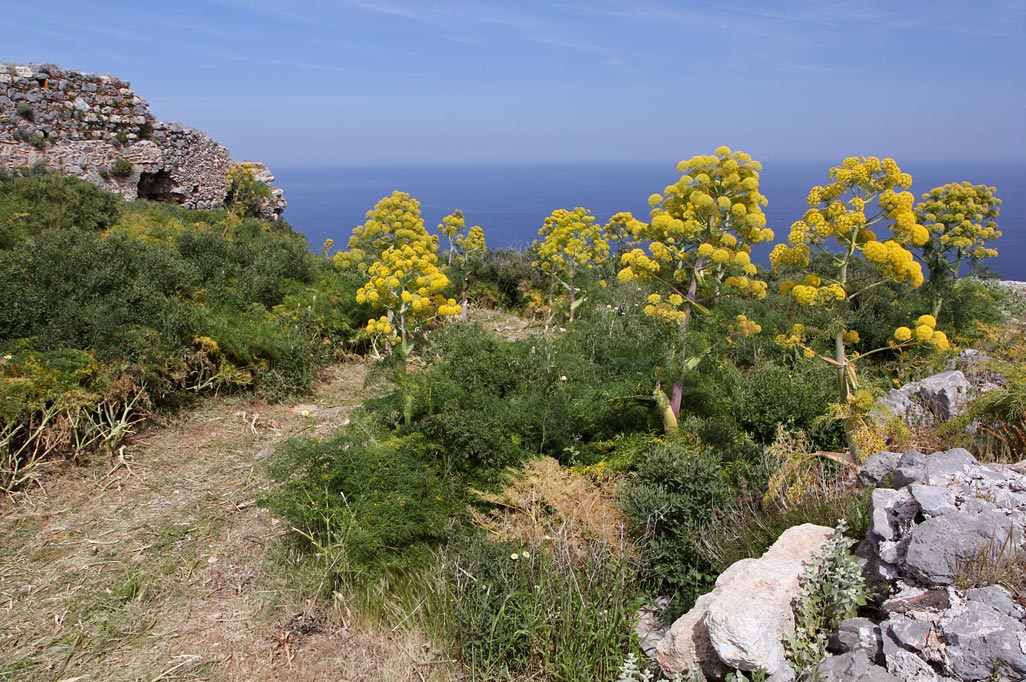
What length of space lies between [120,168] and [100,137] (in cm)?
112

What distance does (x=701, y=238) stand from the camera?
5.53m

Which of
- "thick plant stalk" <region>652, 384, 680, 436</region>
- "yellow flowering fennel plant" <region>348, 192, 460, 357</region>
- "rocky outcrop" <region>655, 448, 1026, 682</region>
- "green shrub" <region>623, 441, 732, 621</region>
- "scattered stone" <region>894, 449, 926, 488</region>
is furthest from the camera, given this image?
"yellow flowering fennel plant" <region>348, 192, 460, 357</region>

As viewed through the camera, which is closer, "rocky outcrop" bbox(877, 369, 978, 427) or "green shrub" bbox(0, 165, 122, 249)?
"rocky outcrop" bbox(877, 369, 978, 427)

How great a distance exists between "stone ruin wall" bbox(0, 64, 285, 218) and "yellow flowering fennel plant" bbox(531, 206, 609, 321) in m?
12.1

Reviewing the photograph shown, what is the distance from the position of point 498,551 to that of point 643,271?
2.77 metres

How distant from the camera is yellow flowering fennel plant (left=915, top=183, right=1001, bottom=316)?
9.41 meters

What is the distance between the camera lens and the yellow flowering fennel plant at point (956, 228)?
30.9 feet

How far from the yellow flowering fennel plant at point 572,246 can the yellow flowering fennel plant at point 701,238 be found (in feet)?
19.4

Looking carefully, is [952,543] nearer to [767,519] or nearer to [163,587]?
[767,519]

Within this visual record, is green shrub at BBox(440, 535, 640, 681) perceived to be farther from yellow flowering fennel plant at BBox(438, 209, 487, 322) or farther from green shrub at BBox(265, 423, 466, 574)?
yellow flowering fennel plant at BBox(438, 209, 487, 322)

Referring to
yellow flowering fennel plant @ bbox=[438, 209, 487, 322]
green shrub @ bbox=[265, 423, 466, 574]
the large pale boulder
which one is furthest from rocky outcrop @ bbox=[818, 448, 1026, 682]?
yellow flowering fennel plant @ bbox=[438, 209, 487, 322]

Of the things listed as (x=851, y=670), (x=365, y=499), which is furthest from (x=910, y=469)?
(x=365, y=499)

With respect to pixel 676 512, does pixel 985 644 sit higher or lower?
higher

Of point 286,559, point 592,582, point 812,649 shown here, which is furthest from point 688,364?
point 286,559
